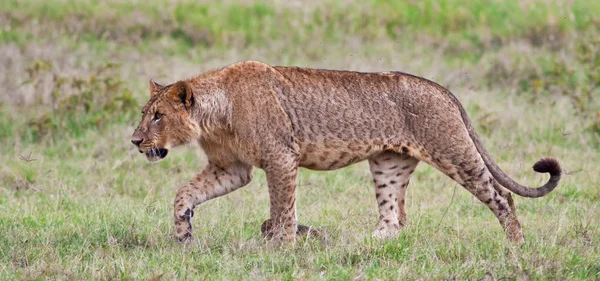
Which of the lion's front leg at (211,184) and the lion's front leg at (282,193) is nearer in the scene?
the lion's front leg at (282,193)

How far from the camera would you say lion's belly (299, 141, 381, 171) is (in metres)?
6.89

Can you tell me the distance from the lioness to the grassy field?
273 mm

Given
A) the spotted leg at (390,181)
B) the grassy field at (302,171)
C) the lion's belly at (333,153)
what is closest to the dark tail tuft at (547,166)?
the grassy field at (302,171)

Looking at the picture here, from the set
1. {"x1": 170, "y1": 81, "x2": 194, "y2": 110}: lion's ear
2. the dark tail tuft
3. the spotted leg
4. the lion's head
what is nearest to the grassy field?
the spotted leg

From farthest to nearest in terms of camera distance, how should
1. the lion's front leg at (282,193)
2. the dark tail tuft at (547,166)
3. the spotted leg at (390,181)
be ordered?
1. the spotted leg at (390,181)
2. the dark tail tuft at (547,166)
3. the lion's front leg at (282,193)

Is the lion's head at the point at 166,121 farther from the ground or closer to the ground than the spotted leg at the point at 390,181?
farther from the ground

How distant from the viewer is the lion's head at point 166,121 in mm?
6730

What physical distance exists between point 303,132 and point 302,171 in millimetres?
2929

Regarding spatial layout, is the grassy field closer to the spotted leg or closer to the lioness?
the spotted leg

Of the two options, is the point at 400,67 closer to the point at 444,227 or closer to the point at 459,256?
the point at 444,227

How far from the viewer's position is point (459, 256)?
6.01 m

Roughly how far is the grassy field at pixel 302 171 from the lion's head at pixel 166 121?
0.58 meters

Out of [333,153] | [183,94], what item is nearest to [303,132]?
[333,153]

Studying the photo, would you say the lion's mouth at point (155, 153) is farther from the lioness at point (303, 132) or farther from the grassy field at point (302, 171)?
the grassy field at point (302, 171)
